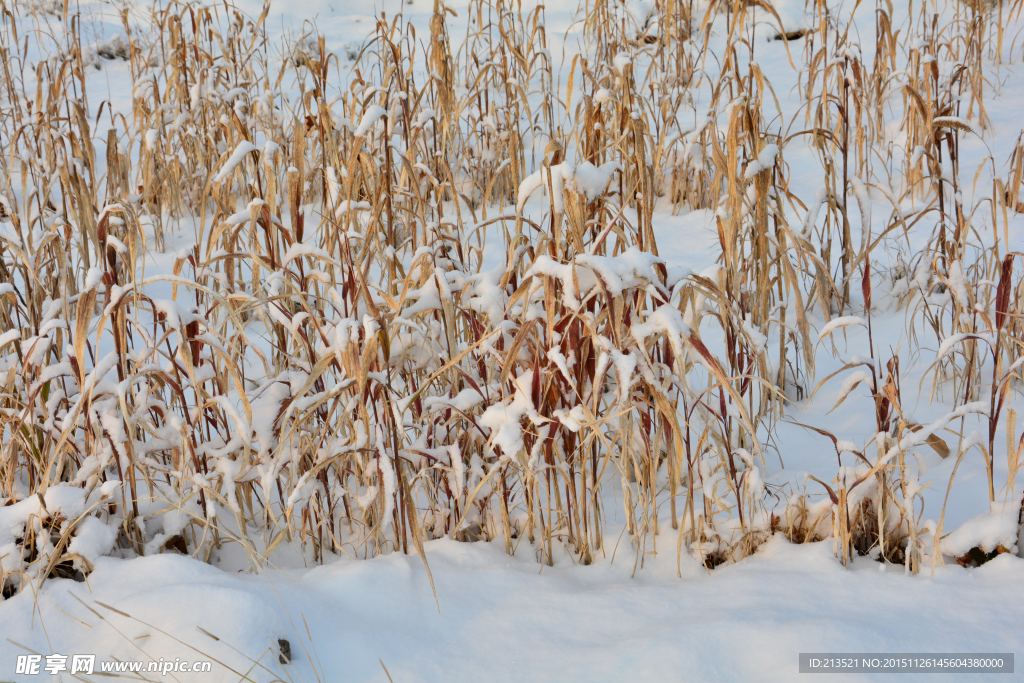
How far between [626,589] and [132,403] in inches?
34.1

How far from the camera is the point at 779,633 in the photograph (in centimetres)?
82

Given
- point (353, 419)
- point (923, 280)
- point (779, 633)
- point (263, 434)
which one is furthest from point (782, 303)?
point (263, 434)

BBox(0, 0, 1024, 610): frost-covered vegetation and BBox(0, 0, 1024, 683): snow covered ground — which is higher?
BBox(0, 0, 1024, 610): frost-covered vegetation

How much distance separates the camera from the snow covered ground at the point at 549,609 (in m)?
0.83

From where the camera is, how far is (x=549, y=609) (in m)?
0.96

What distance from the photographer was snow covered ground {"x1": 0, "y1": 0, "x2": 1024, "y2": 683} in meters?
0.83

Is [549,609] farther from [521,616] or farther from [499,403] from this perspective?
[499,403]

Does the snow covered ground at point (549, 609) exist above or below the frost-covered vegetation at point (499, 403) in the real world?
below

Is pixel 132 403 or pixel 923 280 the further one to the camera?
pixel 923 280

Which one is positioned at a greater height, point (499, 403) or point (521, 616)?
point (499, 403)

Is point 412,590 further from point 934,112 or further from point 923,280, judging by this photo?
point 934,112

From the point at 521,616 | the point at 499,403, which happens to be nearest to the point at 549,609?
the point at 521,616

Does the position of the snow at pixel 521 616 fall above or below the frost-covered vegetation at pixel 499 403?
below

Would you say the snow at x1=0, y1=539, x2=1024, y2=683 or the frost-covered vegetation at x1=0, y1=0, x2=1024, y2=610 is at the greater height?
the frost-covered vegetation at x1=0, y1=0, x2=1024, y2=610
